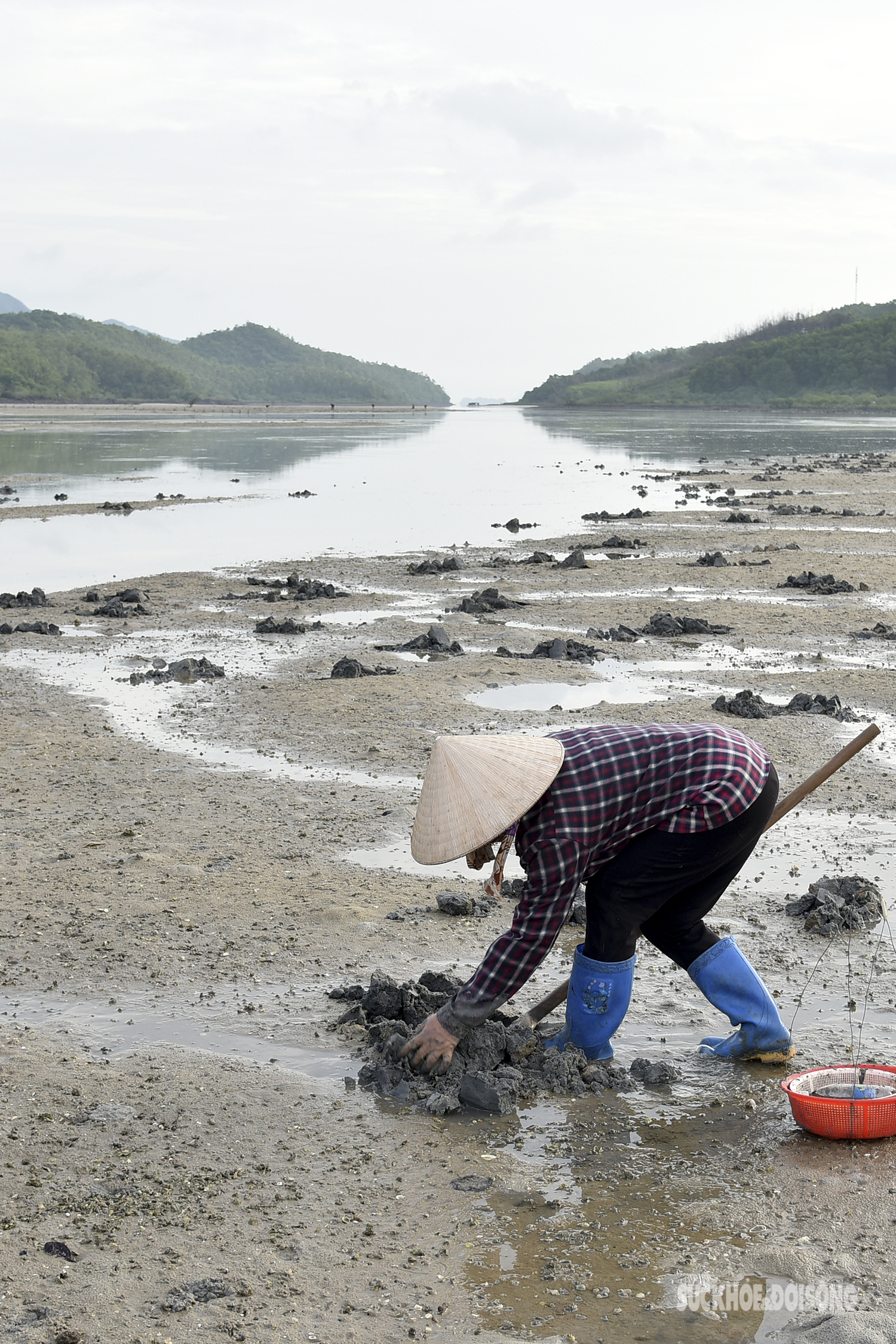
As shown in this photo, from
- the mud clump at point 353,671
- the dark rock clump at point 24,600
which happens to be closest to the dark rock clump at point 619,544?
the dark rock clump at point 24,600

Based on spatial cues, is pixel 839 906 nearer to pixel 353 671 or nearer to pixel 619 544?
pixel 353 671

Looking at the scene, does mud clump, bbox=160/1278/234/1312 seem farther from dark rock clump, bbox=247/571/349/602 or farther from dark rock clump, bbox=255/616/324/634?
dark rock clump, bbox=247/571/349/602

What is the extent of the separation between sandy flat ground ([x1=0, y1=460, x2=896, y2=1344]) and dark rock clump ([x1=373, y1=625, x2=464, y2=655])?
41.5 inches

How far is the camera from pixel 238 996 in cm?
516

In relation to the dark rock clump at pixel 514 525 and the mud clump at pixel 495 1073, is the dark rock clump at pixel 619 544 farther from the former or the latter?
the mud clump at pixel 495 1073

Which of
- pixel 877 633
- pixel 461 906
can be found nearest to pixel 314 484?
pixel 877 633

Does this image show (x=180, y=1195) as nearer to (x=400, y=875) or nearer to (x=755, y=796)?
(x=755, y=796)

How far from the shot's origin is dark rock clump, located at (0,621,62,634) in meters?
12.6

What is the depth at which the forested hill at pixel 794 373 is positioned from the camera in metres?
118

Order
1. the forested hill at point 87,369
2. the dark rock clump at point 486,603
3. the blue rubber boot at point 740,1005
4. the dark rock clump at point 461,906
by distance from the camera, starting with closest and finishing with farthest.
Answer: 1. the blue rubber boot at point 740,1005
2. the dark rock clump at point 461,906
3. the dark rock clump at point 486,603
4. the forested hill at point 87,369

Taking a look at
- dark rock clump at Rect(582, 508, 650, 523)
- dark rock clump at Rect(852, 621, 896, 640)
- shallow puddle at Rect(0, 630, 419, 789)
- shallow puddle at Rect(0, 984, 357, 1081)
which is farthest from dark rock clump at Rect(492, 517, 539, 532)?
shallow puddle at Rect(0, 984, 357, 1081)

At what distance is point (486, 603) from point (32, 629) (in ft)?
15.4

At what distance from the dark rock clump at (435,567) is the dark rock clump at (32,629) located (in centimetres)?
560

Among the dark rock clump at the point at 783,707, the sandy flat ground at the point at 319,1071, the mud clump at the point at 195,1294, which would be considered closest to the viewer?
the mud clump at the point at 195,1294
